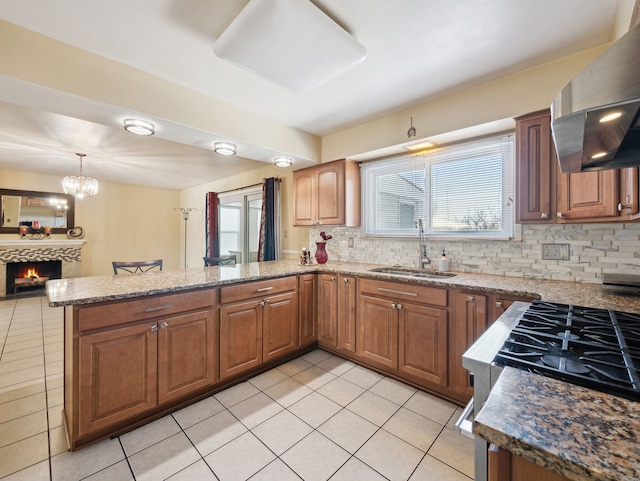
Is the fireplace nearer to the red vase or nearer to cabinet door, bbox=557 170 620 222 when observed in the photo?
the red vase

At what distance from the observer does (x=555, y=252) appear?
7.10ft

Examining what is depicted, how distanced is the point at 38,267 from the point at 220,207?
3.73m

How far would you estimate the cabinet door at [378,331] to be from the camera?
2406mm

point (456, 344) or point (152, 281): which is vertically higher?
point (152, 281)

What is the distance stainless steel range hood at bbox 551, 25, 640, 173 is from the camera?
0.69m

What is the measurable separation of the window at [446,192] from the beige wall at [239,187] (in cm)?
114

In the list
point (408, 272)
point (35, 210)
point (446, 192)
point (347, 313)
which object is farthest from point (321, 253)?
point (35, 210)

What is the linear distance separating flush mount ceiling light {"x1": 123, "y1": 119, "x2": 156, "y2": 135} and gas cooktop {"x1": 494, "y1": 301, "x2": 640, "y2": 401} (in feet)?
8.74

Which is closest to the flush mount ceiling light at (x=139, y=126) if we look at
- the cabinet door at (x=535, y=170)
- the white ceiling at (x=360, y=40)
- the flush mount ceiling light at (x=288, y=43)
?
the white ceiling at (x=360, y=40)

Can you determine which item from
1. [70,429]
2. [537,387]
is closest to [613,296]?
[537,387]

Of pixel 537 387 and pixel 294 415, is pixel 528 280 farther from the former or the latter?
pixel 294 415

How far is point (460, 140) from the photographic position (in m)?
2.65

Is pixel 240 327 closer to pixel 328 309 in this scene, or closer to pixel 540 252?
pixel 328 309

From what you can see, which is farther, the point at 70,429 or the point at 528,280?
the point at 528,280
